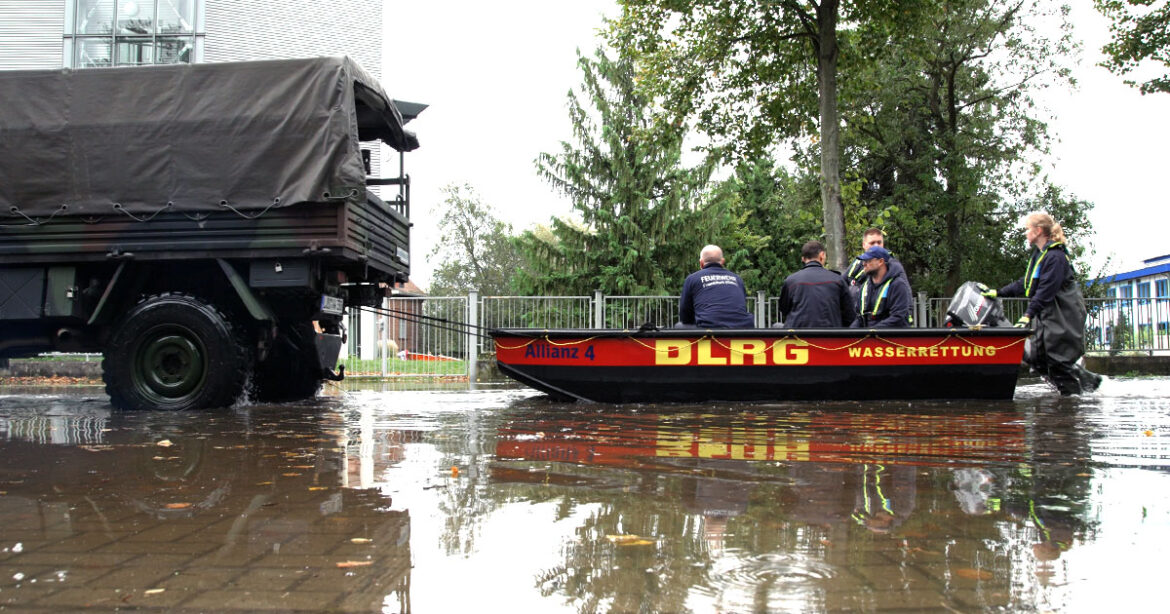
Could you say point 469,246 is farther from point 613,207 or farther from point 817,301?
point 817,301

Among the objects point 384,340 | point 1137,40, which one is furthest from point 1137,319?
point 384,340

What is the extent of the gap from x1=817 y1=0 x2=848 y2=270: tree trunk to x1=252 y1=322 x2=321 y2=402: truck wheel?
29.2 feet

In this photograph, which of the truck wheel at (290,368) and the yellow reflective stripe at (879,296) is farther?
the truck wheel at (290,368)

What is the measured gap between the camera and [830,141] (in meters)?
15.8

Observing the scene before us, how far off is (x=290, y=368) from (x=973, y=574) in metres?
9.14

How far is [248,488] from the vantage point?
431 cm

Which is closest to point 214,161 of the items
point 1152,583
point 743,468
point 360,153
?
point 360,153

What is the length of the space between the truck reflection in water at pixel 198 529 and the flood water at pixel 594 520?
13 mm

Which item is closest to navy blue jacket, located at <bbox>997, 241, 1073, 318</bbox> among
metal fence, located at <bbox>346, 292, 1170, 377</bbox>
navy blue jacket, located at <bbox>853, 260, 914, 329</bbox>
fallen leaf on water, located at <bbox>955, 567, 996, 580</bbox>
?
navy blue jacket, located at <bbox>853, 260, 914, 329</bbox>

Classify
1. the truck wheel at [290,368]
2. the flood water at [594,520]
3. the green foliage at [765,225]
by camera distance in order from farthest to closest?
the green foliage at [765,225], the truck wheel at [290,368], the flood water at [594,520]

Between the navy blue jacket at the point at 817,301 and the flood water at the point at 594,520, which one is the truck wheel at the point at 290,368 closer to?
the flood water at the point at 594,520

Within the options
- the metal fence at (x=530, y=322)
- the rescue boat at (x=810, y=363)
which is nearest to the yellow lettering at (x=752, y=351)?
the rescue boat at (x=810, y=363)

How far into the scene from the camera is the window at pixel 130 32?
2258 centimetres

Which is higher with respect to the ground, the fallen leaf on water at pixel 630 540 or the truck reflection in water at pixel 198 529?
the fallen leaf on water at pixel 630 540
